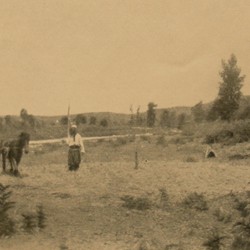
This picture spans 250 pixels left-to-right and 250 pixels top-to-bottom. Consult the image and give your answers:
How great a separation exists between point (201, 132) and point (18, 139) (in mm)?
24298

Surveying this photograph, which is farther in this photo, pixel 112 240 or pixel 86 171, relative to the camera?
pixel 86 171

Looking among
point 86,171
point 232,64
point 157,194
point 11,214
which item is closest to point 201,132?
point 232,64

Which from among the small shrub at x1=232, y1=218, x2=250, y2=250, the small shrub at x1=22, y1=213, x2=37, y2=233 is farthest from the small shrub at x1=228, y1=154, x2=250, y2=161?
the small shrub at x1=22, y1=213, x2=37, y2=233

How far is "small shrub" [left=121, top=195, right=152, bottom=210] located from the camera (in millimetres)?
10547

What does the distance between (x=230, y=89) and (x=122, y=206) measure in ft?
125

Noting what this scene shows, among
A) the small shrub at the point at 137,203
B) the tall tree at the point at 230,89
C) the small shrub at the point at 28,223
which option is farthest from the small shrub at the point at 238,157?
the tall tree at the point at 230,89

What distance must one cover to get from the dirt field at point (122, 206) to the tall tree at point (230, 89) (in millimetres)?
31450

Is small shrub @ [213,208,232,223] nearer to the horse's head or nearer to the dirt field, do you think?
the dirt field

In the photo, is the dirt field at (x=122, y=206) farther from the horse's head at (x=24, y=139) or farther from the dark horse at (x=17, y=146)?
the horse's head at (x=24, y=139)

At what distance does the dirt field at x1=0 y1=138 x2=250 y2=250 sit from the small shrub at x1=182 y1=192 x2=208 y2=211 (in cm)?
9

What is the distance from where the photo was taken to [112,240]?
344 inches

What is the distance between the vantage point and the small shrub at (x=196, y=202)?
34.8 feet

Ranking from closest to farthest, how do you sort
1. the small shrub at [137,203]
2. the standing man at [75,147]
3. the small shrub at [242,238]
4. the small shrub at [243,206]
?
the small shrub at [242,238] < the small shrub at [243,206] < the small shrub at [137,203] < the standing man at [75,147]

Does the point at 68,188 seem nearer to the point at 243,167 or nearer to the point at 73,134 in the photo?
the point at 73,134
